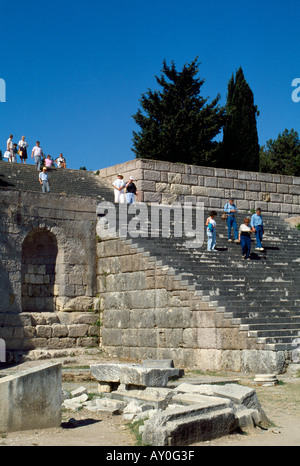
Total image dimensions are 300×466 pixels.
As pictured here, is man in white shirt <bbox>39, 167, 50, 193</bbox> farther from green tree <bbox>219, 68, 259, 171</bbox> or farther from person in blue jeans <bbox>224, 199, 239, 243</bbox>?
green tree <bbox>219, 68, 259, 171</bbox>

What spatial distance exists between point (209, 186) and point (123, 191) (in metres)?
3.49

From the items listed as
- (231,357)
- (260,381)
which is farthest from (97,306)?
(260,381)

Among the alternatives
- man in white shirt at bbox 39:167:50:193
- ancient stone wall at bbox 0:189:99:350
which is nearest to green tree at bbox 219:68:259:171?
man in white shirt at bbox 39:167:50:193

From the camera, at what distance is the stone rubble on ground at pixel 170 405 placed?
6.56 meters

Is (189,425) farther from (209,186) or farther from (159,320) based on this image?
(209,186)

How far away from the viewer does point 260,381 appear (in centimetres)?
1080

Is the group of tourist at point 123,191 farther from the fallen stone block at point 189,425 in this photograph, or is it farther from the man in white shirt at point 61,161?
the fallen stone block at point 189,425

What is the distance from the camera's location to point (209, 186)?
21312 mm

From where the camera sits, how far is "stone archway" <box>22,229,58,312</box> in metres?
16.5

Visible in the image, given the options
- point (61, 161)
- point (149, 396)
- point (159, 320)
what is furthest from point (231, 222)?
point (149, 396)

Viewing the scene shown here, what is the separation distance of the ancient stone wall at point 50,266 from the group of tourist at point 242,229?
9.85ft

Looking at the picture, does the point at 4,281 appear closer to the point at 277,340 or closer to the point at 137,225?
the point at 137,225

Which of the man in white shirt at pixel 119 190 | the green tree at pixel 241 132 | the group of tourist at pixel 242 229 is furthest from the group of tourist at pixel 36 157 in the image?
the green tree at pixel 241 132

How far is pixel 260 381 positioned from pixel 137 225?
7123 mm
